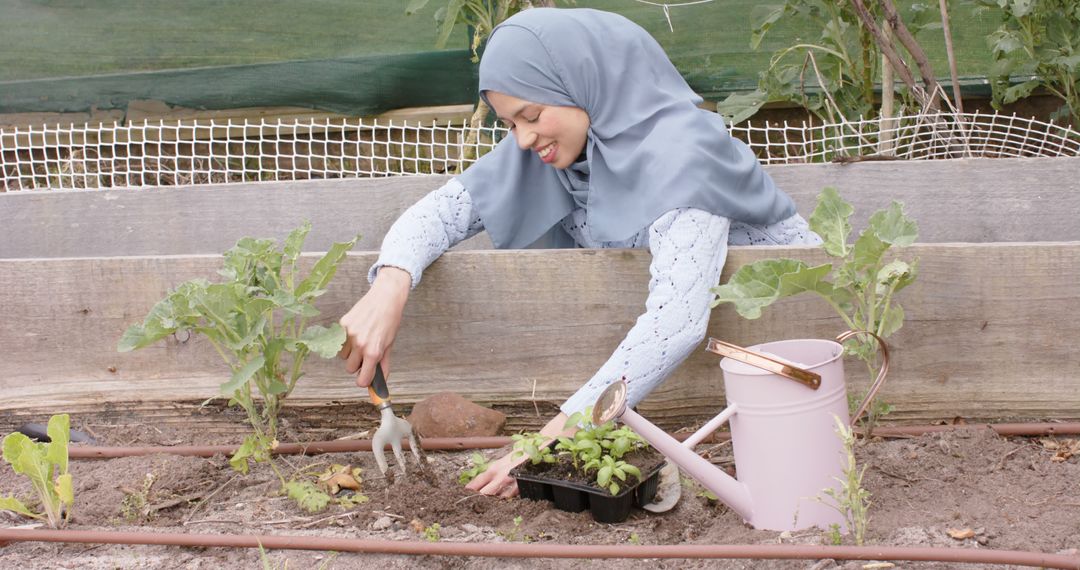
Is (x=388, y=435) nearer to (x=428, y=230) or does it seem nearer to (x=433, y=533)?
(x=433, y=533)

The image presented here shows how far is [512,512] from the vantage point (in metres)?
1.91

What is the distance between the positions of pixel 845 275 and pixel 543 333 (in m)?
0.75

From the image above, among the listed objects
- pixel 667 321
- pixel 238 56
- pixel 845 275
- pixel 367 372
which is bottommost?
pixel 367 372

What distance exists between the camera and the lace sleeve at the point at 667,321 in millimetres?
2043

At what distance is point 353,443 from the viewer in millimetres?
2287

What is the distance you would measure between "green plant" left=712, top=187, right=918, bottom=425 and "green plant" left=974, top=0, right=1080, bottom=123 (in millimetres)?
2166

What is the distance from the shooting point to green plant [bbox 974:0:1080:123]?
12.3ft

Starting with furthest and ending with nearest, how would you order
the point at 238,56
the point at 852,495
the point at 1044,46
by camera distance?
1. the point at 238,56
2. the point at 1044,46
3. the point at 852,495

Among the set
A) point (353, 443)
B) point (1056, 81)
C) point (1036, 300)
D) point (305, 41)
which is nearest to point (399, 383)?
point (353, 443)

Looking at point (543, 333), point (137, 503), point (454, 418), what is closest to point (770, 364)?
point (543, 333)

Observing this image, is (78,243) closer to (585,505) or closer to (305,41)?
(305,41)

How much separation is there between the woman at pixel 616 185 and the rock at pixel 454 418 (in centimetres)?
18

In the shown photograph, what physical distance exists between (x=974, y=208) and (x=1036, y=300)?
3.05ft

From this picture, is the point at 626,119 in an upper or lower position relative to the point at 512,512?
upper
